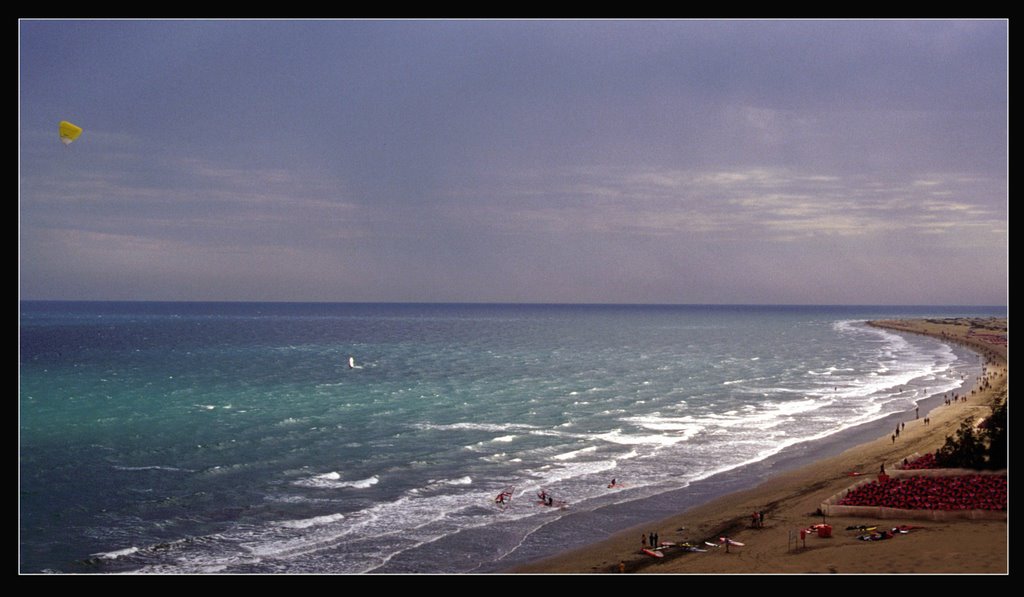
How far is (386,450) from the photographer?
36625 mm

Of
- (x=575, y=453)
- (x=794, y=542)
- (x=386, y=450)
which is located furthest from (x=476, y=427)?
(x=794, y=542)

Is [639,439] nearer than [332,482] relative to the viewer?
No

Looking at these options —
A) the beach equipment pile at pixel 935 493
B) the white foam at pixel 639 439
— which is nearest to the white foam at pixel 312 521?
the white foam at pixel 639 439

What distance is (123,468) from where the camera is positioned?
3262 cm

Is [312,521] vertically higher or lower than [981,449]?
lower

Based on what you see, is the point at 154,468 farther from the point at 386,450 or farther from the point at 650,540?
the point at 650,540

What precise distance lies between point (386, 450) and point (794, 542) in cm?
2053

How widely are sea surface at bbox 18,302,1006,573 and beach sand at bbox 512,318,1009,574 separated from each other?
1.33 m

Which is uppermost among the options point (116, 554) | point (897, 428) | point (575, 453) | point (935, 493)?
point (935, 493)

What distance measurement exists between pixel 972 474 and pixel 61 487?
35.0m
